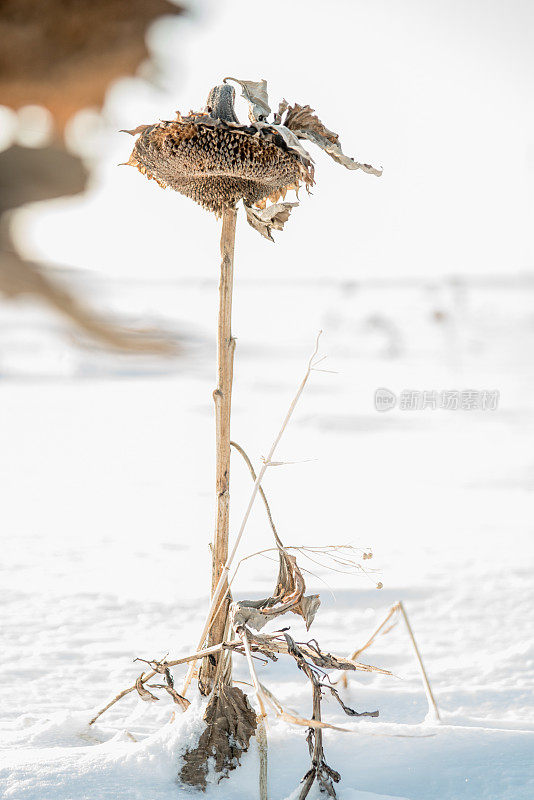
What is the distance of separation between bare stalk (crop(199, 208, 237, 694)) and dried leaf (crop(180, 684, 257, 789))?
0.02m

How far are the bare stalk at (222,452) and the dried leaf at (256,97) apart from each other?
0.32 feet

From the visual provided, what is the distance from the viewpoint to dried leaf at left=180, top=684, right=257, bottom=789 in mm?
667

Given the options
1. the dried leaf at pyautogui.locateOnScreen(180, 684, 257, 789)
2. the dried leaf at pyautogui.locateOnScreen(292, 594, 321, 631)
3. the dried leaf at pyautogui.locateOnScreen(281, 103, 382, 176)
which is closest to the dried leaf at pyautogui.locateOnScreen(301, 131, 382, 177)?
the dried leaf at pyautogui.locateOnScreen(281, 103, 382, 176)

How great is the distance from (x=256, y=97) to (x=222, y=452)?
0.34 meters

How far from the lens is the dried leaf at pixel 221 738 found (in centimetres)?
67

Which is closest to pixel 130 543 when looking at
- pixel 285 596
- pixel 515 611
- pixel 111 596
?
pixel 111 596

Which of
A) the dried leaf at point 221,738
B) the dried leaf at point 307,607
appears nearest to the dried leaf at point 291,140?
the dried leaf at point 307,607

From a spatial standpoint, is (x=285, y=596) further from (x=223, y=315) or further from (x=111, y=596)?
(x=111, y=596)

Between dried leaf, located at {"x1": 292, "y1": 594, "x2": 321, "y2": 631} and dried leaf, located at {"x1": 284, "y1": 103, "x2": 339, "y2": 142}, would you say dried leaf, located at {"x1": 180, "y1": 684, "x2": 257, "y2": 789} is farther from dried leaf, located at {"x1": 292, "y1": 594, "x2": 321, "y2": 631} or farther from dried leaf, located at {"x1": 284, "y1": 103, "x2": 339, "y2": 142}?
dried leaf, located at {"x1": 284, "y1": 103, "x2": 339, "y2": 142}

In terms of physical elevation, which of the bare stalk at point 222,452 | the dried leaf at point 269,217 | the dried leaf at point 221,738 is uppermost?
the dried leaf at point 269,217

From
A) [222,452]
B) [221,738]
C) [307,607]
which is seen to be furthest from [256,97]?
[221,738]

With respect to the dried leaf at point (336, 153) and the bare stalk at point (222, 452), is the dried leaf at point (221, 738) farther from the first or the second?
the dried leaf at point (336, 153)

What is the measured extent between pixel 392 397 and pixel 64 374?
2041mm

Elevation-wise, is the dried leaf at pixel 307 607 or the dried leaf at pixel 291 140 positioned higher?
the dried leaf at pixel 291 140
